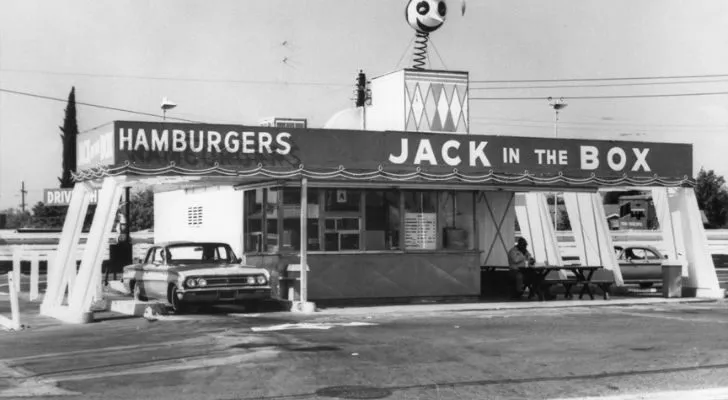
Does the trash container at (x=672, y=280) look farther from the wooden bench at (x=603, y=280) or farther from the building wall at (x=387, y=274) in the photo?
the building wall at (x=387, y=274)

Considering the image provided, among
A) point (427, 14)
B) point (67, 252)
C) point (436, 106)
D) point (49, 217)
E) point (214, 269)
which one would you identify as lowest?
point (214, 269)

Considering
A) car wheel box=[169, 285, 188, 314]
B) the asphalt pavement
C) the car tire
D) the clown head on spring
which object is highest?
the clown head on spring

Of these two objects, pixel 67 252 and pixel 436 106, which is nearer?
pixel 67 252

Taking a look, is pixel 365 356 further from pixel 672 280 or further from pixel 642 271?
pixel 642 271

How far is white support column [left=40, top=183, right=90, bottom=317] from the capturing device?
784 inches

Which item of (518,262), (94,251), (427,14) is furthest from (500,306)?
(427,14)

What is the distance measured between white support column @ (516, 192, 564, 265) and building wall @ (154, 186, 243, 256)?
27.4ft

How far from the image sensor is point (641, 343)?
46.1ft

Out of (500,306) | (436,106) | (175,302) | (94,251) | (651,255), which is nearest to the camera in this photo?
(94,251)

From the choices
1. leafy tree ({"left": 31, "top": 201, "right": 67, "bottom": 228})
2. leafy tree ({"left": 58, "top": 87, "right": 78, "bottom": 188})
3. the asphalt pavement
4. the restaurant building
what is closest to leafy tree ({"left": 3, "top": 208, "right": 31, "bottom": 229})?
leafy tree ({"left": 31, "top": 201, "right": 67, "bottom": 228})

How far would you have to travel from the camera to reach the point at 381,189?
874 inches

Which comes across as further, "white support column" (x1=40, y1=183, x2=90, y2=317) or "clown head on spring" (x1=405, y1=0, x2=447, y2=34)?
"clown head on spring" (x1=405, y1=0, x2=447, y2=34)

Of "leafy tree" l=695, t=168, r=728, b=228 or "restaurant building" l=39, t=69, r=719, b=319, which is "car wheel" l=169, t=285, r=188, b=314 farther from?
"leafy tree" l=695, t=168, r=728, b=228

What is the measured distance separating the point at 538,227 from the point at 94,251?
13063mm
